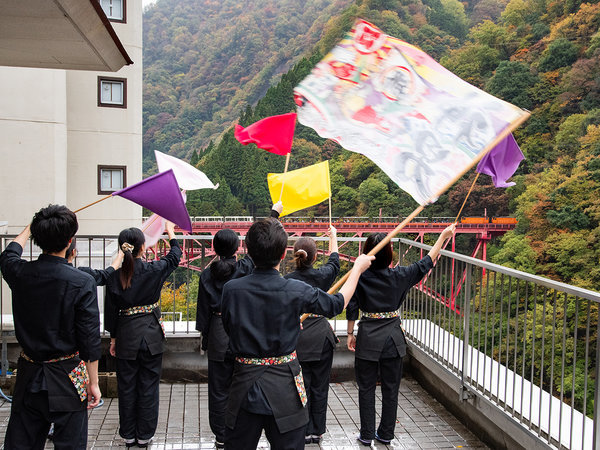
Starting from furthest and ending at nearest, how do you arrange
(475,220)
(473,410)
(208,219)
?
(208,219)
(475,220)
(473,410)

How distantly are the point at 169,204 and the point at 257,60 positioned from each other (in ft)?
334

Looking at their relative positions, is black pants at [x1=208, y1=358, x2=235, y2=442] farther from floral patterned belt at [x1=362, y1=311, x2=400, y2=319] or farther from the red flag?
the red flag

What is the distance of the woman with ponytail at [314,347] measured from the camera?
154 inches

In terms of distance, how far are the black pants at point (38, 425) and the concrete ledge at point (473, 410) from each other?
2470 millimetres

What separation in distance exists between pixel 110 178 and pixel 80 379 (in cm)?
1642

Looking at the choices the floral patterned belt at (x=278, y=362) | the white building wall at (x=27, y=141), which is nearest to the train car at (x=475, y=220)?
the white building wall at (x=27, y=141)

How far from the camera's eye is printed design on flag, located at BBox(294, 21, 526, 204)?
3180 mm

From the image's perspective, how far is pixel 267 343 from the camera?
2.68m

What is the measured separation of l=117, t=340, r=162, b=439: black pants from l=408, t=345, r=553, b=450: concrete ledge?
223 centimetres

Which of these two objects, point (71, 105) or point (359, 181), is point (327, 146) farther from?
point (71, 105)

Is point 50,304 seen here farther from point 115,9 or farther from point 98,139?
point 115,9

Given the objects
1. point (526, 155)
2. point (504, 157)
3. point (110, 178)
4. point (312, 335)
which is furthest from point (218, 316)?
point (526, 155)

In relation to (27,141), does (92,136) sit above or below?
above

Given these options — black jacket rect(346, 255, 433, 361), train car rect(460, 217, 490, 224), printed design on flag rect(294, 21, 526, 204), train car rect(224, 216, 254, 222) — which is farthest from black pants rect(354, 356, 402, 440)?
train car rect(224, 216, 254, 222)
